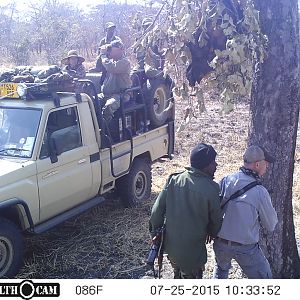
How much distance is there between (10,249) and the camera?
4973mm

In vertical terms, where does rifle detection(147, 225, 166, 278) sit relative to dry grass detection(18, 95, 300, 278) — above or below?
above

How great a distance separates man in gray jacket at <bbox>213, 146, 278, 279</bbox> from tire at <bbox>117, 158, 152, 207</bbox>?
126 inches

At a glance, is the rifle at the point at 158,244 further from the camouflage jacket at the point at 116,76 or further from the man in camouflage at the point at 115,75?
the camouflage jacket at the point at 116,76

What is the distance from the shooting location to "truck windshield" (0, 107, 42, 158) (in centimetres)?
532

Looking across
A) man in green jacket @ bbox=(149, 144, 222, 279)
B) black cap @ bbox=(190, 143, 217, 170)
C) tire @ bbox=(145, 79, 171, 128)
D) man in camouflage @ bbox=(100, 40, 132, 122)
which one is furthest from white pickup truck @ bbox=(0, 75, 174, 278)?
black cap @ bbox=(190, 143, 217, 170)

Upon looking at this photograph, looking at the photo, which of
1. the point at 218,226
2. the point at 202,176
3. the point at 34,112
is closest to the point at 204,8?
the point at 202,176

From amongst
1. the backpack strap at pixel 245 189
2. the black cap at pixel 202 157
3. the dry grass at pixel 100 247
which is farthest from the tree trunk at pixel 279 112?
the black cap at pixel 202 157

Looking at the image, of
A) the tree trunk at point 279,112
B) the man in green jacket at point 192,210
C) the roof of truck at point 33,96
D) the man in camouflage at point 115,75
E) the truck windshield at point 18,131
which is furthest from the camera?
the man in camouflage at point 115,75

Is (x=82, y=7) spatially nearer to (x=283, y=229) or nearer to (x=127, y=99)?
(x=127, y=99)

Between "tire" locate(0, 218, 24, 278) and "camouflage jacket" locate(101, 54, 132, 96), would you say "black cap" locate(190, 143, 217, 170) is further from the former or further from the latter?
"camouflage jacket" locate(101, 54, 132, 96)

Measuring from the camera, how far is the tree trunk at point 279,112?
4191 millimetres

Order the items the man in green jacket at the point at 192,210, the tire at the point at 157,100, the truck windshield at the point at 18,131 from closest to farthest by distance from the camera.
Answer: the man in green jacket at the point at 192,210 < the truck windshield at the point at 18,131 < the tire at the point at 157,100

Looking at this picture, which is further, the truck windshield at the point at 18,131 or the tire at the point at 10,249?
the truck windshield at the point at 18,131

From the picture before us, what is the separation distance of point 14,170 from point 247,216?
2.37 m
